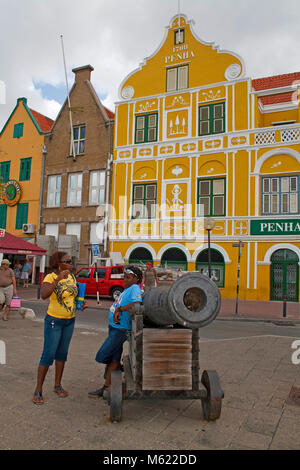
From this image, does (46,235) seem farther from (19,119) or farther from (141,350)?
(141,350)

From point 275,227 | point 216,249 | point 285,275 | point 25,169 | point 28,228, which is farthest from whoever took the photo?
point 25,169

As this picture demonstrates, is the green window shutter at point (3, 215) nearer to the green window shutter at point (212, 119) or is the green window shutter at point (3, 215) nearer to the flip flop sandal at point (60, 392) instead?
the green window shutter at point (212, 119)

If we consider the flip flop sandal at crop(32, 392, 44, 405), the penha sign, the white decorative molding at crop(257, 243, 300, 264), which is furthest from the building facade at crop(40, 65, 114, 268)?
the flip flop sandal at crop(32, 392, 44, 405)

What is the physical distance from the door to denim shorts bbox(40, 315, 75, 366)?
15999 mm

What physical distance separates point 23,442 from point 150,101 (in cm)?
2185

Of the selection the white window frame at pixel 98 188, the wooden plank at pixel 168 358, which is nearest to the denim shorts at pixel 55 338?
the wooden plank at pixel 168 358

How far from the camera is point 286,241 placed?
1830 cm

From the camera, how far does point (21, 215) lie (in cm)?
2697

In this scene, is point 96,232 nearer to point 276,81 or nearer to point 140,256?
point 140,256

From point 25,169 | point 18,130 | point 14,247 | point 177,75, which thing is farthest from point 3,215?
point 177,75

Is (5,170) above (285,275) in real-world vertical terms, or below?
above

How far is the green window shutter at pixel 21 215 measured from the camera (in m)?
26.8

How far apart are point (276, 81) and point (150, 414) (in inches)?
943
